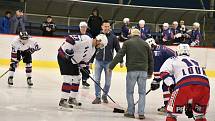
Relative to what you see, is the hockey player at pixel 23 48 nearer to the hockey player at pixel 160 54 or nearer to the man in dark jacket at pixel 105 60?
the man in dark jacket at pixel 105 60

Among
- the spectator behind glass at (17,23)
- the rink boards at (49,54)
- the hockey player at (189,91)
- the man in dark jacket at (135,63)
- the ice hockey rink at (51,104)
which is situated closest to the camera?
the hockey player at (189,91)

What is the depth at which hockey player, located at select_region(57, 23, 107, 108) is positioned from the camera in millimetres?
7488

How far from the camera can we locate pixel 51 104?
800 centimetres

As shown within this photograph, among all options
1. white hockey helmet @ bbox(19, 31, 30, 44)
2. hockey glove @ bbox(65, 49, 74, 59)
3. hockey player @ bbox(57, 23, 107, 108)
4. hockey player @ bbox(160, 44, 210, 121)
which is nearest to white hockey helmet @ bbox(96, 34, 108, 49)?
hockey player @ bbox(57, 23, 107, 108)

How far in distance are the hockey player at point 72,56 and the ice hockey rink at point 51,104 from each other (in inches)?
13.3

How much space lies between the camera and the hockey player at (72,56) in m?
7.49

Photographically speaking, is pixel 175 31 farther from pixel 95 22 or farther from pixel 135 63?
pixel 135 63

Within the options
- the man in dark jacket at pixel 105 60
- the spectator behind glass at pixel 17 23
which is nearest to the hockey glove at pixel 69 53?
the man in dark jacket at pixel 105 60

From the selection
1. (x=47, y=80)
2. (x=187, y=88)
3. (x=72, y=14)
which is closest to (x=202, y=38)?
(x=72, y=14)

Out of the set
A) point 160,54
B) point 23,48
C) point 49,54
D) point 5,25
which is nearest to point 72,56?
point 160,54

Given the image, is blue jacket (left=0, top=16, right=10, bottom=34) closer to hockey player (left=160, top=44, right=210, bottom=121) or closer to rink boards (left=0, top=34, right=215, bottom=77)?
rink boards (left=0, top=34, right=215, bottom=77)

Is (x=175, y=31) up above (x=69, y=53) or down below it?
above

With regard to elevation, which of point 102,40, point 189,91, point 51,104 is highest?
point 102,40

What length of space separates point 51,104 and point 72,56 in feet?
3.37
